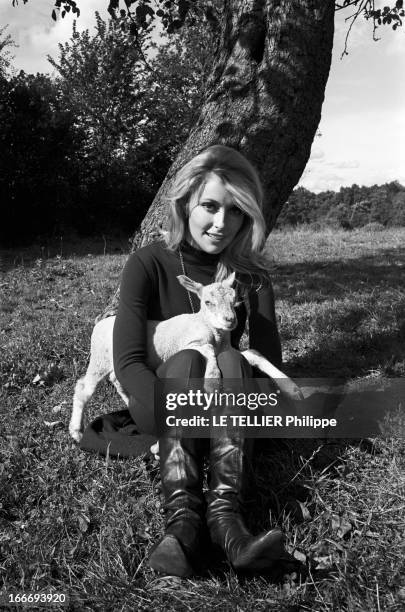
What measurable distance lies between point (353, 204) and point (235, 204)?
66586mm

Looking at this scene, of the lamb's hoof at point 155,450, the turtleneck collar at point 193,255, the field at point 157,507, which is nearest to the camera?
the field at point 157,507

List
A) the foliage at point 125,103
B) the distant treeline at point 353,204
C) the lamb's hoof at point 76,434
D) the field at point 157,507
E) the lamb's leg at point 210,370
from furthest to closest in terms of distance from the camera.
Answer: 1. the distant treeline at point 353,204
2. the foliage at point 125,103
3. the lamb's hoof at point 76,434
4. the lamb's leg at point 210,370
5. the field at point 157,507

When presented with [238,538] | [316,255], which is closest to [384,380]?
[238,538]

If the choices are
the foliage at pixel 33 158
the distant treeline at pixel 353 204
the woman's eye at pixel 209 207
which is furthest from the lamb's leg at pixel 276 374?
the distant treeline at pixel 353 204

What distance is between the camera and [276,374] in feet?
10.4

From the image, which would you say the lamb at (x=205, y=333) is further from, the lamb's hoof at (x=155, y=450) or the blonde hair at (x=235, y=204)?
the lamb's hoof at (x=155, y=450)

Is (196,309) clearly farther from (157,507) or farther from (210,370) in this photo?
(157,507)

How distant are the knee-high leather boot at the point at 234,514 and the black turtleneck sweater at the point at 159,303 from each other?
2.22 ft

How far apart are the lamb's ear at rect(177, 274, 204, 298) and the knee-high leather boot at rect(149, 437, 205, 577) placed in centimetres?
95

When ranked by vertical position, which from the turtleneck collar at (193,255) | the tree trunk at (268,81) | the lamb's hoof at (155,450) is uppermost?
the tree trunk at (268,81)

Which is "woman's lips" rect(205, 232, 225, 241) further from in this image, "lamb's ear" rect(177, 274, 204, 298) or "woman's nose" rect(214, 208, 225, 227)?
"lamb's ear" rect(177, 274, 204, 298)

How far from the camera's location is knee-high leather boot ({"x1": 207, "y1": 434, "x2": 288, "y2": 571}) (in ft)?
7.48

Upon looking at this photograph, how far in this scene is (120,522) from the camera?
288 centimetres

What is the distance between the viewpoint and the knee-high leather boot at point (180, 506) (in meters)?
2.38
